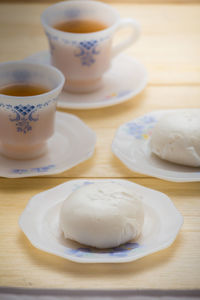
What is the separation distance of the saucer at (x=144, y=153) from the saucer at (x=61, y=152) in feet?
0.17

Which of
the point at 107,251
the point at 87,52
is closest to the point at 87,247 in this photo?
the point at 107,251

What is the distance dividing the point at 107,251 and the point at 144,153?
262 millimetres

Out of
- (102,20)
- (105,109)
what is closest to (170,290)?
(105,109)

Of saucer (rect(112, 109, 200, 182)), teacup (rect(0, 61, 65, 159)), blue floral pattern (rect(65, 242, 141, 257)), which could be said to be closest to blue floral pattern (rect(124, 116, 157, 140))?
saucer (rect(112, 109, 200, 182))

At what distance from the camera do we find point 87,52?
3.35 ft

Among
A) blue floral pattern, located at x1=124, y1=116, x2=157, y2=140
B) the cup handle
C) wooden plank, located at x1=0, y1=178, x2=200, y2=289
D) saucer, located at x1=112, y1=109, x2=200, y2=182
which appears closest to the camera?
wooden plank, located at x1=0, y1=178, x2=200, y2=289

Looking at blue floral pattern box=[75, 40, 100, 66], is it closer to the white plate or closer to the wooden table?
the wooden table

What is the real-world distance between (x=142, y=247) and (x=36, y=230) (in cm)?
14

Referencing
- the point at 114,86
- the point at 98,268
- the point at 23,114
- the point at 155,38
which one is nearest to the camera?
the point at 98,268

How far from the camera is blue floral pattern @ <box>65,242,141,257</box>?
63cm

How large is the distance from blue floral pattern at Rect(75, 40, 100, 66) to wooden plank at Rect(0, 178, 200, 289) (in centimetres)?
41

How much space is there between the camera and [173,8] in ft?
4.85

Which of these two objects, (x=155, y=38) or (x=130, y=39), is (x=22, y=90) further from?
(x=155, y=38)

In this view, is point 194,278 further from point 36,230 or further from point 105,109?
point 105,109
